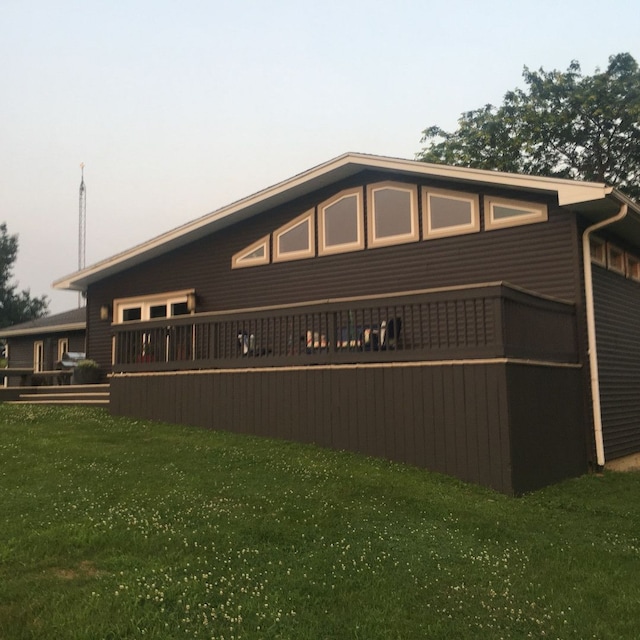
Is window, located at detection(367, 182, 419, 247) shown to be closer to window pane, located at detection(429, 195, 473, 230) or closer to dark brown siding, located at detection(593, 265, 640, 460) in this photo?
window pane, located at detection(429, 195, 473, 230)

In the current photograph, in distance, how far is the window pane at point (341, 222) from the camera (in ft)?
40.5

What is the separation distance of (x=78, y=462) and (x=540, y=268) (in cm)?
711

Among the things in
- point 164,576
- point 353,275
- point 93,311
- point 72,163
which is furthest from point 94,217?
point 164,576

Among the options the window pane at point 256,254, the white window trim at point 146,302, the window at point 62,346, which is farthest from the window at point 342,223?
the window at point 62,346

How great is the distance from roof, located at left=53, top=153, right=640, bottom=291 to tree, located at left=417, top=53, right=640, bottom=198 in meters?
13.6

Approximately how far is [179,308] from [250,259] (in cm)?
225

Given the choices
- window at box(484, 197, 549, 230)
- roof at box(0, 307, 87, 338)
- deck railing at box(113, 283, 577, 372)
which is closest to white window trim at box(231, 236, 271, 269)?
deck railing at box(113, 283, 577, 372)

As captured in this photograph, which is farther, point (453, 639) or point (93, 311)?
point (93, 311)

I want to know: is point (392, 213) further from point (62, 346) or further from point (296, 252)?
point (62, 346)

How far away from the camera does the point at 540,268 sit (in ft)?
33.4

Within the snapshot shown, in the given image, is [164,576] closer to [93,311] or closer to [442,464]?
[442,464]

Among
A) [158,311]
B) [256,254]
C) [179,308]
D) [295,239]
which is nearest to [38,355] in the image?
[158,311]

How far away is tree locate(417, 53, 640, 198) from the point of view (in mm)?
24328

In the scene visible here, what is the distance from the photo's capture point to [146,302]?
1529 centimetres
